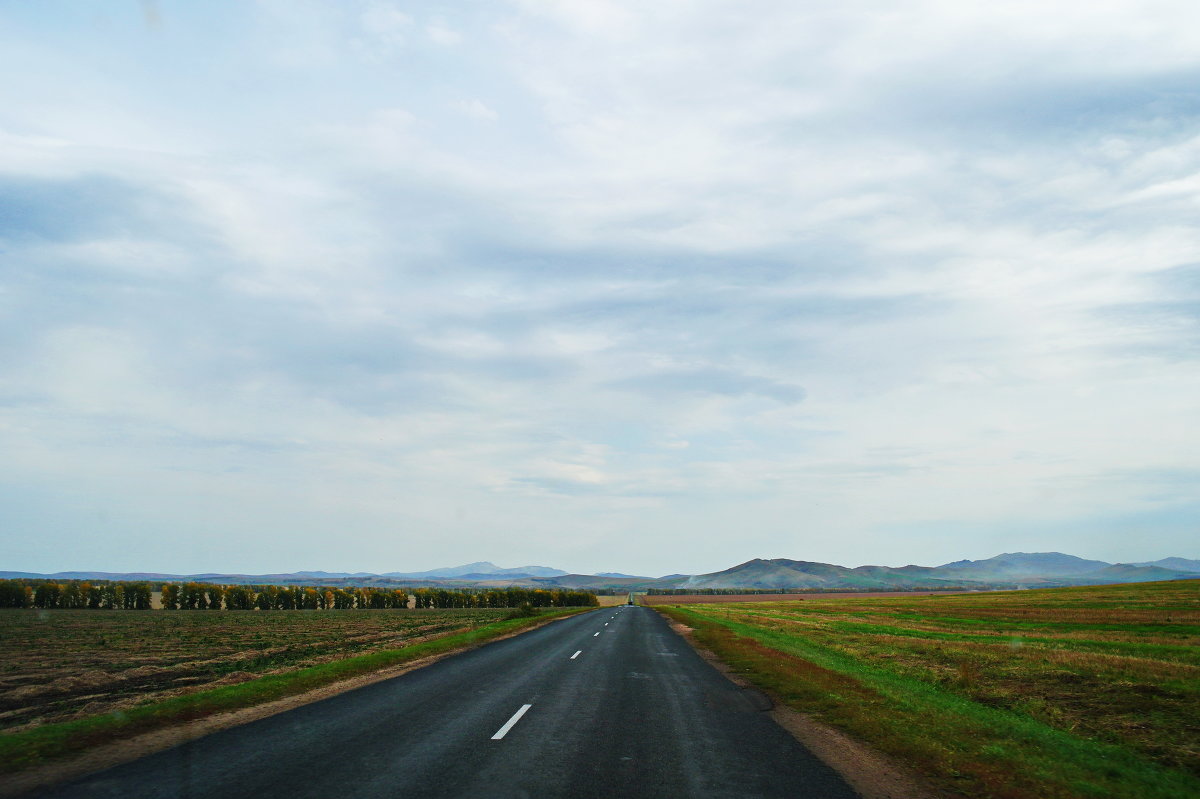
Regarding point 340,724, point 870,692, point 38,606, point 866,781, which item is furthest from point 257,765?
point 38,606

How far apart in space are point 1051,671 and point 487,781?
1833 cm

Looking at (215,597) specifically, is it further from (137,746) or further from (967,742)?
(967,742)

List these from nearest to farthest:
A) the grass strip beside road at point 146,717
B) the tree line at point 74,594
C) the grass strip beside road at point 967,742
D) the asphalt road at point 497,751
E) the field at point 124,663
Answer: the asphalt road at point 497,751 < the grass strip beside road at point 967,742 < the grass strip beside road at point 146,717 < the field at point 124,663 < the tree line at point 74,594

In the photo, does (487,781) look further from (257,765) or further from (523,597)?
(523,597)

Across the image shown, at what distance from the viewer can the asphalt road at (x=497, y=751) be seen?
7574mm

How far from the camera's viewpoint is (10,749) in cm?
962

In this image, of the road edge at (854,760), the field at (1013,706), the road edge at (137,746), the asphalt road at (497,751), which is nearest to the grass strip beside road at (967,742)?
the field at (1013,706)

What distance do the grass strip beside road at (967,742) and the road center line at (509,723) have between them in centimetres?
573

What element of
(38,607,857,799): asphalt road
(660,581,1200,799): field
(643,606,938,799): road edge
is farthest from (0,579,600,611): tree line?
(643,606,938,799): road edge

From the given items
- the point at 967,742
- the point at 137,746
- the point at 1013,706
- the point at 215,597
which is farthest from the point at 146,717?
the point at 215,597

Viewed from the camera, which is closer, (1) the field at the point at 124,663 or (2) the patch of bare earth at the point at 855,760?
(2) the patch of bare earth at the point at 855,760

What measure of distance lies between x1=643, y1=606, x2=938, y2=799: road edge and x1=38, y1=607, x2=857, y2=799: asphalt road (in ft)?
0.87

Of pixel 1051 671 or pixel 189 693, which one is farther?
pixel 1051 671

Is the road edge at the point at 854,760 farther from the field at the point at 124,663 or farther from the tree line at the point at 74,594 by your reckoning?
the tree line at the point at 74,594
